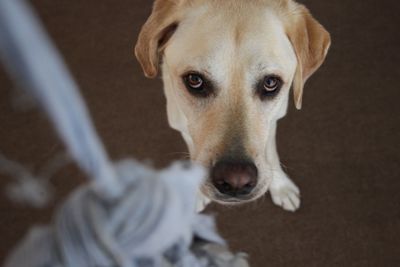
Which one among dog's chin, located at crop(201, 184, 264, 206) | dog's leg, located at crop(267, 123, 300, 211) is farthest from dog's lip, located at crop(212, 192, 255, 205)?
dog's leg, located at crop(267, 123, 300, 211)

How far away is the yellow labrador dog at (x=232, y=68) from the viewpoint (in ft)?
4.40

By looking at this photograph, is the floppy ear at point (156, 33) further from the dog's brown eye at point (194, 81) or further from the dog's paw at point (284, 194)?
the dog's paw at point (284, 194)

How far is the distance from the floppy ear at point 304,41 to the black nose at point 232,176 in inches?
15.5

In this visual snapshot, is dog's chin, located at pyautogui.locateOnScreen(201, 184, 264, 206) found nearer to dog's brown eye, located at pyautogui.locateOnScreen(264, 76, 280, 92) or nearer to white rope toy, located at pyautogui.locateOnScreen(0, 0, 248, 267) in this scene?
dog's brown eye, located at pyautogui.locateOnScreen(264, 76, 280, 92)

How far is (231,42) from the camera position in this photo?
135 cm

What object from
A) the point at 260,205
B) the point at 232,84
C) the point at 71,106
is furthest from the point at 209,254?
the point at 260,205

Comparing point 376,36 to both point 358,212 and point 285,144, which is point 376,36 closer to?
point 285,144

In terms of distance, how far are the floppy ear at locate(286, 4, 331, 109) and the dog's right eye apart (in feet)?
1.04

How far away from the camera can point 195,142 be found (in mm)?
1454

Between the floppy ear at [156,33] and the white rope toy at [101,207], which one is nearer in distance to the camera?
the white rope toy at [101,207]

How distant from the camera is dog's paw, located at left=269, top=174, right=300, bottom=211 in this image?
1.97m

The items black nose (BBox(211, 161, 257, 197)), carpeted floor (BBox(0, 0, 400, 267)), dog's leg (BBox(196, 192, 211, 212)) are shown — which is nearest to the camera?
black nose (BBox(211, 161, 257, 197))

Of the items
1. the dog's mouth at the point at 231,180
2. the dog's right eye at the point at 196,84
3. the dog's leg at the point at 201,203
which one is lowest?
the dog's leg at the point at 201,203

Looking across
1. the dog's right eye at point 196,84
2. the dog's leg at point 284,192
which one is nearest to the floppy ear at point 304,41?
the dog's right eye at point 196,84
